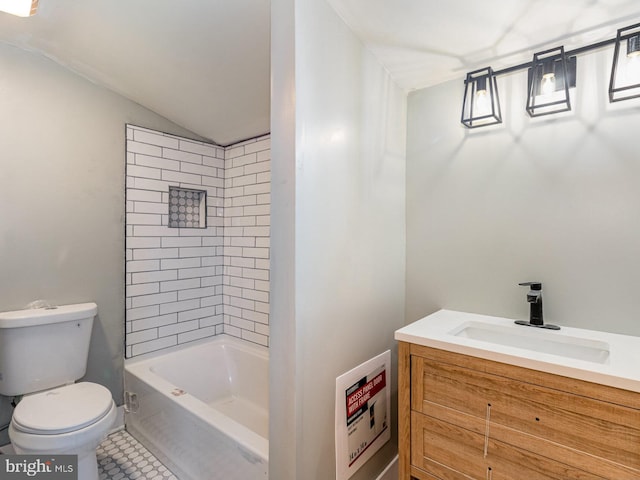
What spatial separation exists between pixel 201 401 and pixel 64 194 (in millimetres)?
1527

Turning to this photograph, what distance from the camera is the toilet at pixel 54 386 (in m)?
1.44

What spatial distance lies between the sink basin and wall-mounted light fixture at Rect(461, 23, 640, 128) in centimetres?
95

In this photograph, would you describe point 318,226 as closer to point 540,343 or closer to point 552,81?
point 540,343

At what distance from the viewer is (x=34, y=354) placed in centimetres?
177

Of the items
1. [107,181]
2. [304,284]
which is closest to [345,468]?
[304,284]

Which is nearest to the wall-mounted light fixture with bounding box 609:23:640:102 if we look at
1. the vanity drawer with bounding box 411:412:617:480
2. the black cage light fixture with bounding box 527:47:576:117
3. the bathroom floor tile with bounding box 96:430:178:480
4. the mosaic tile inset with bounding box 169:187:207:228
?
the black cage light fixture with bounding box 527:47:576:117

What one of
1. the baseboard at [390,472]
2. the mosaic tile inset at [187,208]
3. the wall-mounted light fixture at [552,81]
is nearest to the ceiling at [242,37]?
the wall-mounted light fixture at [552,81]

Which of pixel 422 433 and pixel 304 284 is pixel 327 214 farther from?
pixel 422 433

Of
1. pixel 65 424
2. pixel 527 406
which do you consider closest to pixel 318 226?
pixel 527 406

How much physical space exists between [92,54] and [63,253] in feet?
3.87

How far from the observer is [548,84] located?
1375 millimetres

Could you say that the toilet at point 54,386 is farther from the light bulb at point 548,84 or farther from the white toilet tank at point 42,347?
the light bulb at point 548,84

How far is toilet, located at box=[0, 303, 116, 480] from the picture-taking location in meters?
1.44

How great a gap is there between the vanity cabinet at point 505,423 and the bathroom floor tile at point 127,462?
1.43m
